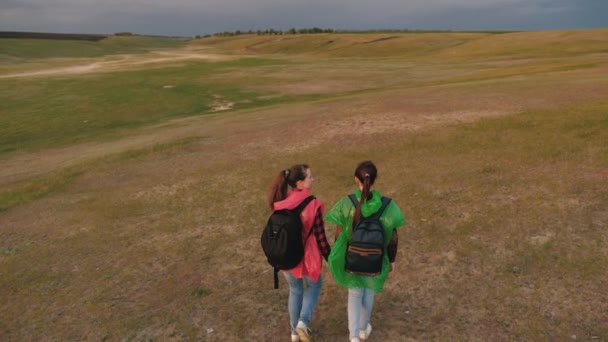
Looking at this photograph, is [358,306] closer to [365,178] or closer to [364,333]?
[364,333]

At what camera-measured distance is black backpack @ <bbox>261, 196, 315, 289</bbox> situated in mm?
5320

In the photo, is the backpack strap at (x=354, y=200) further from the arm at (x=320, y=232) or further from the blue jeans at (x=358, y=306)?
the blue jeans at (x=358, y=306)

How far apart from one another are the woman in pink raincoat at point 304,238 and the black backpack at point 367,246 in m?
0.46

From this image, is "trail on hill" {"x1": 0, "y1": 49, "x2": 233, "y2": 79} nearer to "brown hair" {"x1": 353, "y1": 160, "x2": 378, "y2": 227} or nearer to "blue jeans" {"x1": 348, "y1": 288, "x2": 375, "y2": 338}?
"blue jeans" {"x1": 348, "y1": 288, "x2": 375, "y2": 338}

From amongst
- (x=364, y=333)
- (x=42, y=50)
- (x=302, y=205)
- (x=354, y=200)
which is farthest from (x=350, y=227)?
(x=42, y=50)

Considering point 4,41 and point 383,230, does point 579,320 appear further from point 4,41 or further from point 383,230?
point 4,41

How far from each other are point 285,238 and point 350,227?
2.58ft

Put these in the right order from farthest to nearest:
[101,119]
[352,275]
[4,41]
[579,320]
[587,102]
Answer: [4,41]
[101,119]
[587,102]
[579,320]
[352,275]

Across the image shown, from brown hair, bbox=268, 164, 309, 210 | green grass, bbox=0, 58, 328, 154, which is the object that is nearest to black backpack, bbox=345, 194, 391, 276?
brown hair, bbox=268, 164, 309, 210

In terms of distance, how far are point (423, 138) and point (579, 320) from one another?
29.6ft

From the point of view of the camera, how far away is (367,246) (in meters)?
5.14

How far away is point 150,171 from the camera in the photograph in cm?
1463

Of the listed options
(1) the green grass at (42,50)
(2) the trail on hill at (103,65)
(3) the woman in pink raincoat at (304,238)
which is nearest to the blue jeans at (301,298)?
(3) the woman in pink raincoat at (304,238)

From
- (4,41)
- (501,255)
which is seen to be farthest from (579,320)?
(4,41)
